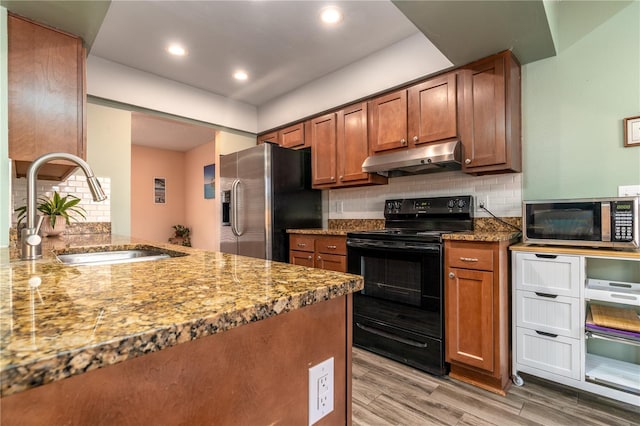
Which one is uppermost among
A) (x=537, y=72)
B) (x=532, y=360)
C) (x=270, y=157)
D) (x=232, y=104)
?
(x=232, y=104)

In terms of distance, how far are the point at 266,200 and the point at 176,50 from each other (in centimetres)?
157

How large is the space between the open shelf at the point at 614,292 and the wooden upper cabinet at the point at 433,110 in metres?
1.28

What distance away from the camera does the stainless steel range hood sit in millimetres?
2281

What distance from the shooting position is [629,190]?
188cm

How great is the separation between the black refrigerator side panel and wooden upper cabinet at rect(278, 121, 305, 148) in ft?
0.41

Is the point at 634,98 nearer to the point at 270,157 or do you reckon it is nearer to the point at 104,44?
the point at 270,157

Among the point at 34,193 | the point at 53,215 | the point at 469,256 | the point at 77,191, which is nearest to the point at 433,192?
the point at 469,256

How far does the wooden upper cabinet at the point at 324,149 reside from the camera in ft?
10.5

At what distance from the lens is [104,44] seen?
8.76 feet

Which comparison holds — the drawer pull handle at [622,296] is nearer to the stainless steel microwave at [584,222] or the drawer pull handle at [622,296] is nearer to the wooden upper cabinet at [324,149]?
the stainless steel microwave at [584,222]

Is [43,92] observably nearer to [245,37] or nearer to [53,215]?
[53,215]

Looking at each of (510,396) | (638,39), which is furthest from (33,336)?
(638,39)

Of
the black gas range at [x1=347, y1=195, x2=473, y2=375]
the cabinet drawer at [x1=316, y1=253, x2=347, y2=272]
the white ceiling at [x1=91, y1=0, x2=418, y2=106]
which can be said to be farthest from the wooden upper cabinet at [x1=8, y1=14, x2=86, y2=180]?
the black gas range at [x1=347, y1=195, x2=473, y2=375]

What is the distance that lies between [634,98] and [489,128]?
787 mm
